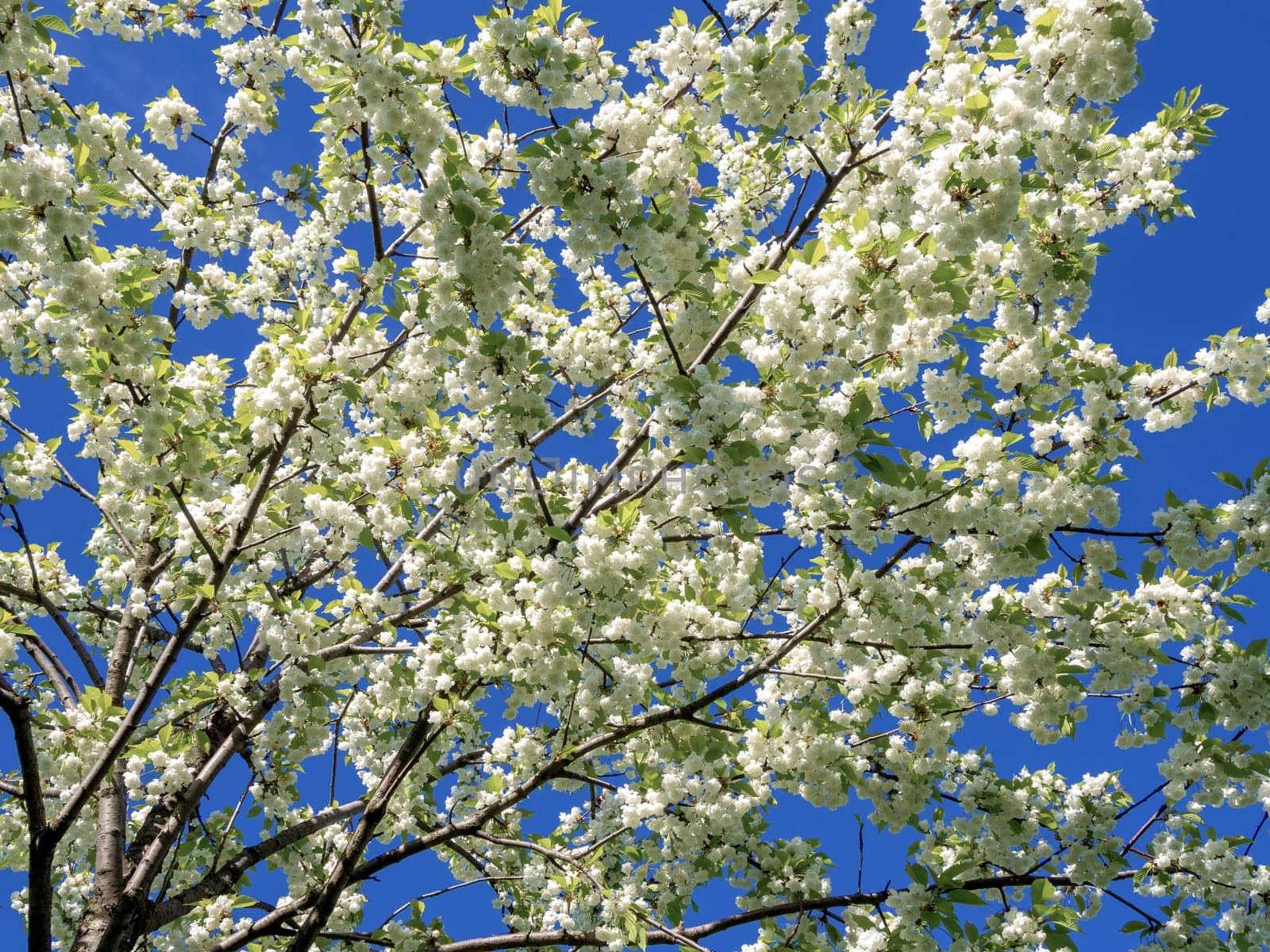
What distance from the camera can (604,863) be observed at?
712 cm

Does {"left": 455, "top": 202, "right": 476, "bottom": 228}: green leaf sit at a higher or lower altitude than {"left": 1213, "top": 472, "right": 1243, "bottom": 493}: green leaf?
higher

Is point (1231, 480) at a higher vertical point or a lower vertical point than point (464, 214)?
lower

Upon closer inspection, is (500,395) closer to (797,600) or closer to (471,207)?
(471,207)

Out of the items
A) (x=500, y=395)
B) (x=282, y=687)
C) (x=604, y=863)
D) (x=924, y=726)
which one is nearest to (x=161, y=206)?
(x=282, y=687)

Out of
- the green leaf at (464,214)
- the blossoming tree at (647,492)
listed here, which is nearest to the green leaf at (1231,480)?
the blossoming tree at (647,492)

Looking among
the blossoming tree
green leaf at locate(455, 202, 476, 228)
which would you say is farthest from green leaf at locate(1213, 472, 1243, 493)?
green leaf at locate(455, 202, 476, 228)

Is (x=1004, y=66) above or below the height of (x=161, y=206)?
below

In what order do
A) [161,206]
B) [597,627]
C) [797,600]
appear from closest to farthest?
[597,627]
[797,600]
[161,206]

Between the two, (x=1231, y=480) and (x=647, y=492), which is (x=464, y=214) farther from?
(x=1231, y=480)

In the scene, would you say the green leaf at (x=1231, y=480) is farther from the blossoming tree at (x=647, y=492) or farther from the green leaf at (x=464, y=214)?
the green leaf at (x=464, y=214)

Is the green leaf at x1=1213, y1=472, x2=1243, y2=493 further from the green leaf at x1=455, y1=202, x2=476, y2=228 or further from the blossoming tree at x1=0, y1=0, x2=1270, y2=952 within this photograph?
the green leaf at x1=455, y1=202, x2=476, y2=228

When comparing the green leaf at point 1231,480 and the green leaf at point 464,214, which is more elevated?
the green leaf at point 464,214

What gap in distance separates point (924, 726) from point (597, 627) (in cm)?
221

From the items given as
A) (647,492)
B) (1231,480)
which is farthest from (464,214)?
(1231,480)
